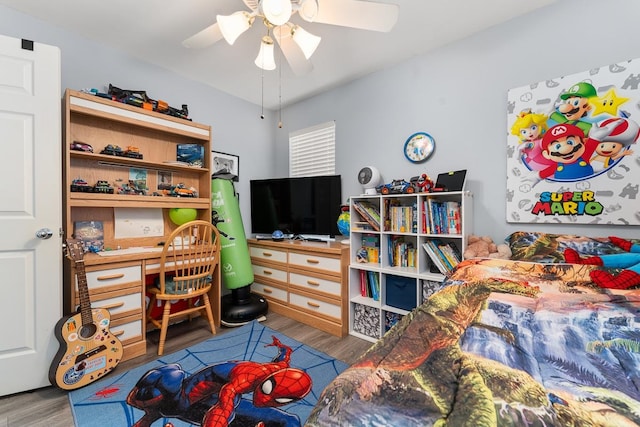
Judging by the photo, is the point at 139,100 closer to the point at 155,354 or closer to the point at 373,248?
the point at 155,354

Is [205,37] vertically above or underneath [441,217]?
above

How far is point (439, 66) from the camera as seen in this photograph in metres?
2.22

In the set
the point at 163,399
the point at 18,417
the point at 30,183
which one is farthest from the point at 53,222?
the point at 163,399

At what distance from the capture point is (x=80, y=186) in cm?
191

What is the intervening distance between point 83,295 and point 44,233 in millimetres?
427

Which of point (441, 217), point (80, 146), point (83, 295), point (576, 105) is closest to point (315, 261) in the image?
point (441, 217)

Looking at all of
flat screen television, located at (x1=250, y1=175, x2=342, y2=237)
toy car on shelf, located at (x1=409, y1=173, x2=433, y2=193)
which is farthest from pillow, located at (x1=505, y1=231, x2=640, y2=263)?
flat screen television, located at (x1=250, y1=175, x2=342, y2=237)

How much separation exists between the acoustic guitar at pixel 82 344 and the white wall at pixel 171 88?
1423 mm

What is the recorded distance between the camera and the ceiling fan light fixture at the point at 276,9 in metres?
1.32

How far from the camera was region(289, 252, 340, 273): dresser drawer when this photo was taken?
2.30m

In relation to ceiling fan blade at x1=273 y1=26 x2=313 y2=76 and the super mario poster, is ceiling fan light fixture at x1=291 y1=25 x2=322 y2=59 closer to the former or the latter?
ceiling fan blade at x1=273 y1=26 x2=313 y2=76

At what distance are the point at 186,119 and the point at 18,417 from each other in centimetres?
217

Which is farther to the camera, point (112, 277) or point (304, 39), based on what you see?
point (112, 277)

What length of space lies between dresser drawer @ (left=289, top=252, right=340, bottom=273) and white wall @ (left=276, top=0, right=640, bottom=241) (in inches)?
31.6
